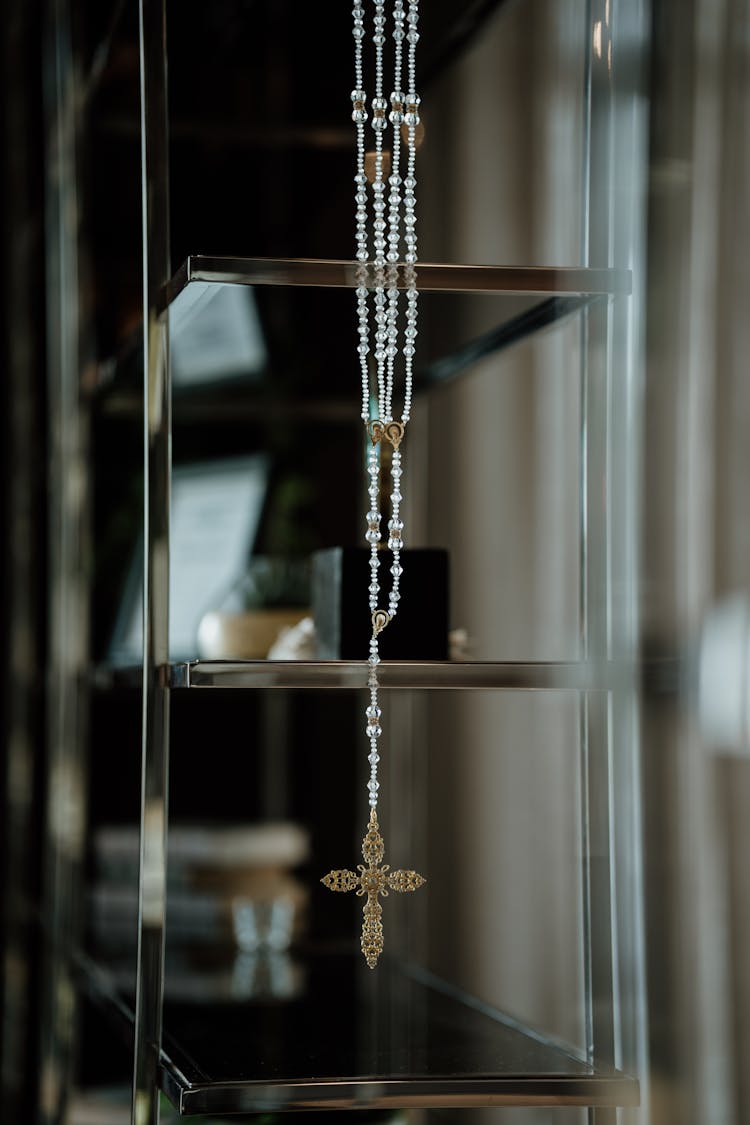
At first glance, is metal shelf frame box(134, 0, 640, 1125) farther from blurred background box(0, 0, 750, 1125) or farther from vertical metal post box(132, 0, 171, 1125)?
blurred background box(0, 0, 750, 1125)

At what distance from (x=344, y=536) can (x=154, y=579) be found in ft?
2.88

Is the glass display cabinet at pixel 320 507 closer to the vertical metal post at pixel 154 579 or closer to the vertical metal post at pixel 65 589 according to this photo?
the vertical metal post at pixel 65 589

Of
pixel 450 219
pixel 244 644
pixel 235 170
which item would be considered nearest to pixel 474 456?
pixel 450 219

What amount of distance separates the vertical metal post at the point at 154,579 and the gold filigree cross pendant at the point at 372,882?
0.14 meters

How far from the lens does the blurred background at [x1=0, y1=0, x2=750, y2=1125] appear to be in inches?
65.9

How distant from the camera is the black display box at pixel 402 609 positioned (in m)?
1.18

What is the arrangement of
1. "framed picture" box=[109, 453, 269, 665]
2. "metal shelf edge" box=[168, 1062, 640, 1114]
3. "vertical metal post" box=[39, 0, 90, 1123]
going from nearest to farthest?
"metal shelf edge" box=[168, 1062, 640, 1114] → "vertical metal post" box=[39, 0, 90, 1123] → "framed picture" box=[109, 453, 269, 665]

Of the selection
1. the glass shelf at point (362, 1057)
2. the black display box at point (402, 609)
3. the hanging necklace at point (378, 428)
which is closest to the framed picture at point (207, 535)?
the glass shelf at point (362, 1057)

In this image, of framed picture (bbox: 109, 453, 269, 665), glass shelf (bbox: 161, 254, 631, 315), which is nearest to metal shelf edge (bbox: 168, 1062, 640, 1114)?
glass shelf (bbox: 161, 254, 631, 315)

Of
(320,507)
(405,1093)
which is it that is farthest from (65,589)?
(405,1093)

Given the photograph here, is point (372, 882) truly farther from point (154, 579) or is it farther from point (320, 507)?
point (320, 507)

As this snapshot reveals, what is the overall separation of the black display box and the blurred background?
0.30 m

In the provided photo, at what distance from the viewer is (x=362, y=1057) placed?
3.68 ft

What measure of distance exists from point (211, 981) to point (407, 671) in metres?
0.86
